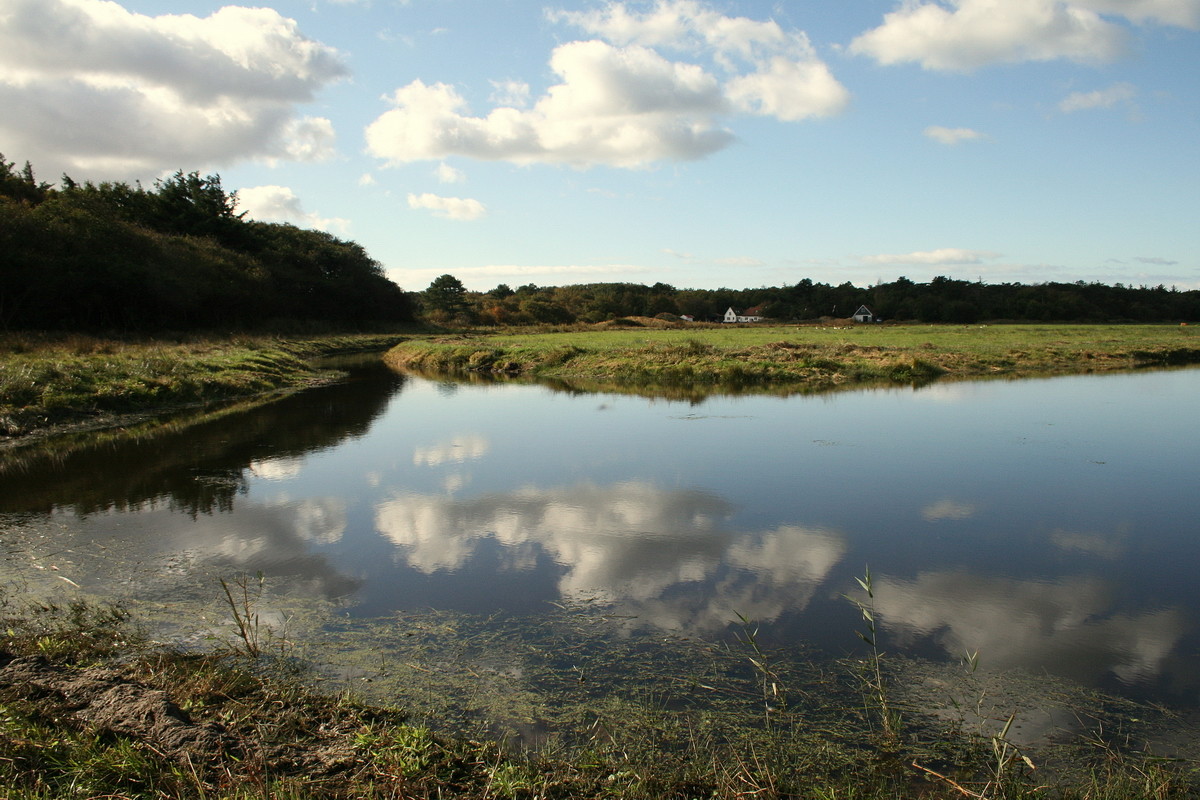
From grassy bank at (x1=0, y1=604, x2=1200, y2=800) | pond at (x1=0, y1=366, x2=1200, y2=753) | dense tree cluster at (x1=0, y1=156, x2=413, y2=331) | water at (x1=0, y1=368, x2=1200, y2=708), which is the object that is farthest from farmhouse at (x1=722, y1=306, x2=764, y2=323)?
grassy bank at (x1=0, y1=604, x2=1200, y2=800)

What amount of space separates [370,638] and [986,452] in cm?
1097

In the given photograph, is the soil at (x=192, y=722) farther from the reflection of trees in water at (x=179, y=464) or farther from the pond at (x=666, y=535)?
the reflection of trees in water at (x=179, y=464)

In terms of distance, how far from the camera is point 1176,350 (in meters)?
35.0

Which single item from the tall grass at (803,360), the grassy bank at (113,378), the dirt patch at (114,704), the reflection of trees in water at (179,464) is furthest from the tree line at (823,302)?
the dirt patch at (114,704)

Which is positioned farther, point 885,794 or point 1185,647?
point 1185,647

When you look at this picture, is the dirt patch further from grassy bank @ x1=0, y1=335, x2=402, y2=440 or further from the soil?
grassy bank @ x1=0, y1=335, x2=402, y2=440

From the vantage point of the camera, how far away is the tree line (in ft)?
273

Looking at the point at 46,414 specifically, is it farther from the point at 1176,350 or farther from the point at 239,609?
the point at 1176,350

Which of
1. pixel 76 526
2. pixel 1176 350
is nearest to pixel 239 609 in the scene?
pixel 76 526

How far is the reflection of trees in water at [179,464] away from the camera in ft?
30.6

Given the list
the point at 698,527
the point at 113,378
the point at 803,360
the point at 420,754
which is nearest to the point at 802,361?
the point at 803,360

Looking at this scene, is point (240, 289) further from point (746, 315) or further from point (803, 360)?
point (746, 315)

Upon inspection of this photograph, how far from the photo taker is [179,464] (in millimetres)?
11594

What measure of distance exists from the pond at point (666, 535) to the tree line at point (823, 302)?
213 ft
